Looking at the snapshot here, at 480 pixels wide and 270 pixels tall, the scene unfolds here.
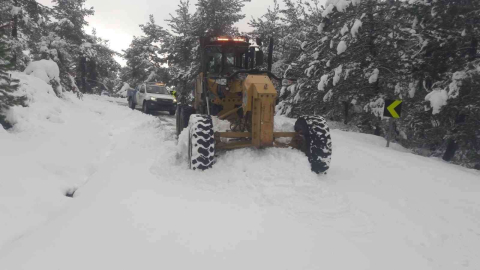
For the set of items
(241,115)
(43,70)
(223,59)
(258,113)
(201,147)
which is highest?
(223,59)

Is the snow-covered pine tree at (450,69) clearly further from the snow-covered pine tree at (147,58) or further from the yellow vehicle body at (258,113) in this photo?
the snow-covered pine tree at (147,58)

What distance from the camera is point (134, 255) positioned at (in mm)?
3010

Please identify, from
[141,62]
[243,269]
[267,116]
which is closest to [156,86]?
[267,116]

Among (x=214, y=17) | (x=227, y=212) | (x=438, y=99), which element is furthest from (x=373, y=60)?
(x=214, y=17)

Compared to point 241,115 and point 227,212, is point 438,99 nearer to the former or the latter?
point 241,115

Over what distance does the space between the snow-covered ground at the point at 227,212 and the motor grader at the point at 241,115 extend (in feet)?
1.00

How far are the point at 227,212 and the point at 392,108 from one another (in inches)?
292

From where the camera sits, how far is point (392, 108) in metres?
9.45

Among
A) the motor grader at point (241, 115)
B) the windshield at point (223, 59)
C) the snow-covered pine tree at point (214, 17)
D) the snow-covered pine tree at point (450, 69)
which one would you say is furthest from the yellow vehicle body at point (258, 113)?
the snow-covered pine tree at point (214, 17)

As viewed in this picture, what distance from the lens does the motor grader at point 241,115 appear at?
5520mm

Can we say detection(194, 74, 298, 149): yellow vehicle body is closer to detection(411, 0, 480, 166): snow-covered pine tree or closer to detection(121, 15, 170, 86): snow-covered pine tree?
detection(411, 0, 480, 166): snow-covered pine tree

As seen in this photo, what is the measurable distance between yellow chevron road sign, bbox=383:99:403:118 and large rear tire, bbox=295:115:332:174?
14.7ft

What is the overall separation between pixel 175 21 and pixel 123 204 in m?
26.4

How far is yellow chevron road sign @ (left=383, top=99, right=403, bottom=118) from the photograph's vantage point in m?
9.40
